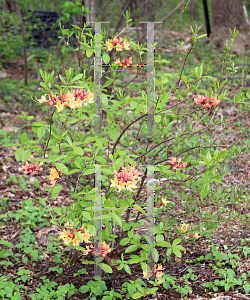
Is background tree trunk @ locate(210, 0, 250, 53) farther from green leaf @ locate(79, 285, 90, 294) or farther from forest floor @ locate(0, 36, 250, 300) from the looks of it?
green leaf @ locate(79, 285, 90, 294)

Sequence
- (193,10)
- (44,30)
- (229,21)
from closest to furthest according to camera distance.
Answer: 1. (229,21)
2. (44,30)
3. (193,10)

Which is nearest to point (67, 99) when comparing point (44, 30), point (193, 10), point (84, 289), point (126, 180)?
point (126, 180)

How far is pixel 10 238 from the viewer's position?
304 centimetres

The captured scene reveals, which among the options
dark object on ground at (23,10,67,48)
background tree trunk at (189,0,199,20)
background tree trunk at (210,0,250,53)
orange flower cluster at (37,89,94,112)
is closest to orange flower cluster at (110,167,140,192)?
orange flower cluster at (37,89,94,112)

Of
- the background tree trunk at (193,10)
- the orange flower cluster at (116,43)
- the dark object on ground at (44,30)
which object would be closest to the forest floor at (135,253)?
the orange flower cluster at (116,43)

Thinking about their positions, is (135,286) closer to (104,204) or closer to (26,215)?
(104,204)

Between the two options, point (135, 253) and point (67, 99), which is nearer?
point (67, 99)

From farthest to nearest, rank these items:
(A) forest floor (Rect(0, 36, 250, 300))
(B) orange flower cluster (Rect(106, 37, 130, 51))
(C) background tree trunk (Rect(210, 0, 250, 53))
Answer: (C) background tree trunk (Rect(210, 0, 250, 53)) → (A) forest floor (Rect(0, 36, 250, 300)) → (B) orange flower cluster (Rect(106, 37, 130, 51))

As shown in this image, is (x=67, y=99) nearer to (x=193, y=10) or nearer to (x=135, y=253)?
(x=135, y=253)

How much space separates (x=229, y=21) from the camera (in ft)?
26.3

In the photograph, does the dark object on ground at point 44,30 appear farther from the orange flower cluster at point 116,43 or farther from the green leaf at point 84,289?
the green leaf at point 84,289

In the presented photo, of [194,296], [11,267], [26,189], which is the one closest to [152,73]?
Answer: [194,296]

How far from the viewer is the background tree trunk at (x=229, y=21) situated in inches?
311

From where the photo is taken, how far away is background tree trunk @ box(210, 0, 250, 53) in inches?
311
